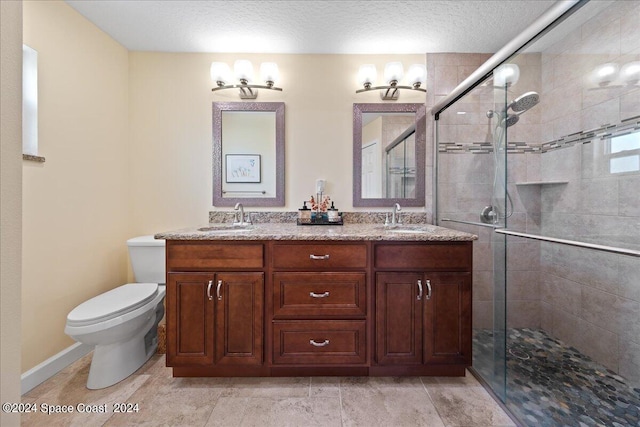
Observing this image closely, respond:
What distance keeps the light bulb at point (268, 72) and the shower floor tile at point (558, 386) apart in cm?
239

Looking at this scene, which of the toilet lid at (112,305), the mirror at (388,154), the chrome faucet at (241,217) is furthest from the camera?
the mirror at (388,154)

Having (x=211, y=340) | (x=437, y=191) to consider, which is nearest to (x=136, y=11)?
(x=211, y=340)

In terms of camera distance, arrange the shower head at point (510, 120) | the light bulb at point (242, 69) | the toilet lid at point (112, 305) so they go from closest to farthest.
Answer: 1. the toilet lid at point (112, 305)
2. the shower head at point (510, 120)
3. the light bulb at point (242, 69)

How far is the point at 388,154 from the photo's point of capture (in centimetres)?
221

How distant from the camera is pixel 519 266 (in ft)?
6.86

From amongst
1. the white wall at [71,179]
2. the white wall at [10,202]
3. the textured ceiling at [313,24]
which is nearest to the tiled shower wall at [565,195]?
the textured ceiling at [313,24]

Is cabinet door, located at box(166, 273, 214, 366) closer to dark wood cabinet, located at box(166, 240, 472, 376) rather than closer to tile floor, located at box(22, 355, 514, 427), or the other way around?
dark wood cabinet, located at box(166, 240, 472, 376)

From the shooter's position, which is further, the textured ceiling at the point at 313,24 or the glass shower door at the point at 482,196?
the textured ceiling at the point at 313,24

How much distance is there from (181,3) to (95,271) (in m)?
1.91

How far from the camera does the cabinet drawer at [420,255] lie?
1.58 metres

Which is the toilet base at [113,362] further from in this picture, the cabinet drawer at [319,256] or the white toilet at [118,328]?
the cabinet drawer at [319,256]

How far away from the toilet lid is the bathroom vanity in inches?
9.9

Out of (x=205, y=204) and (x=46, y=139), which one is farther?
(x=205, y=204)

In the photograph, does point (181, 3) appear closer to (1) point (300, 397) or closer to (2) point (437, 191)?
(2) point (437, 191)
